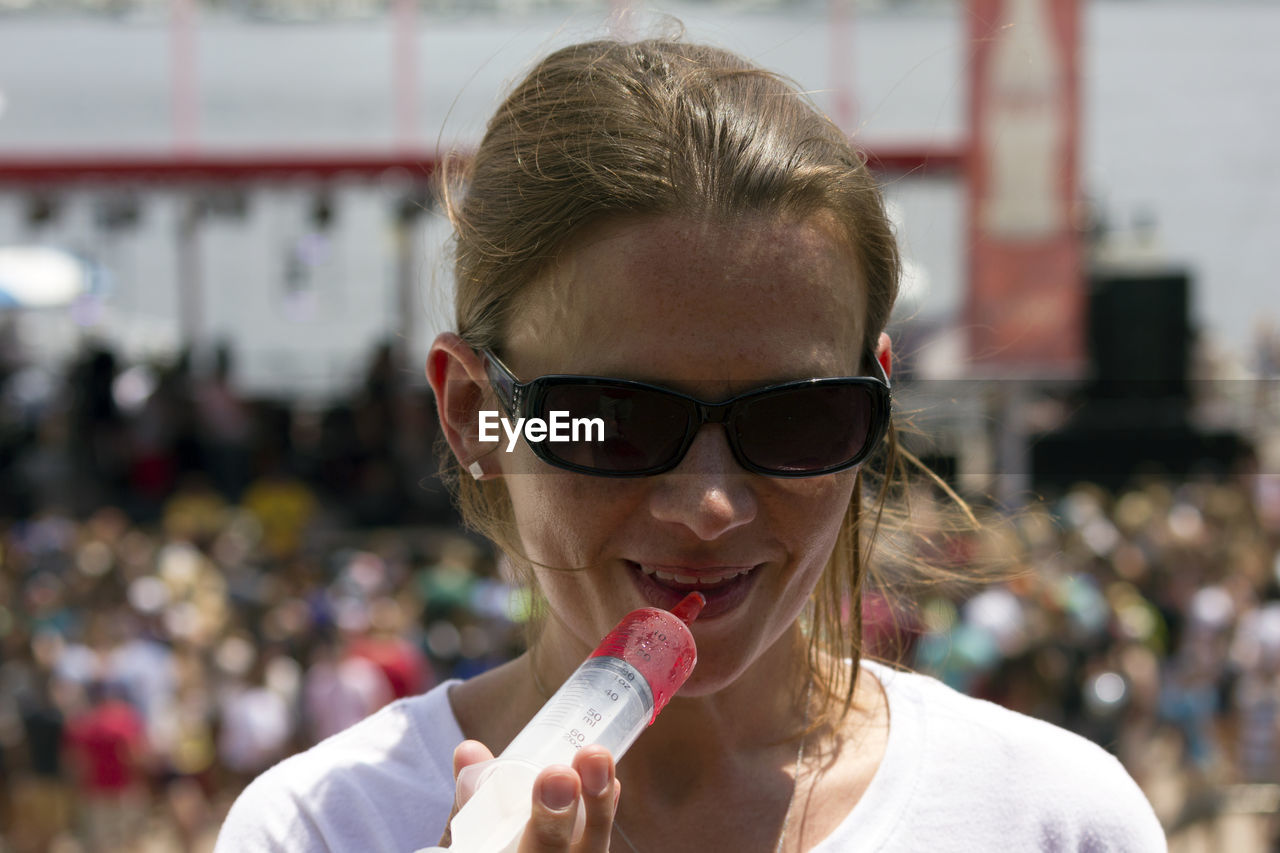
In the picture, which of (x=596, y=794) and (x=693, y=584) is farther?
(x=693, y=584)

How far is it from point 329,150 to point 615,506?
1135cm

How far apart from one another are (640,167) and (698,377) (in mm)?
202

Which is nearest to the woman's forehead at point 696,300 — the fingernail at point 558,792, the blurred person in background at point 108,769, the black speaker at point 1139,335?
the fingernail at point 558,792

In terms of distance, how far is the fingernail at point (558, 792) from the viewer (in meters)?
0.92

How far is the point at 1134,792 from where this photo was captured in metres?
1.33

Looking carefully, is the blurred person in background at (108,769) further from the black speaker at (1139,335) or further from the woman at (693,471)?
the black speaker at (1139,335)

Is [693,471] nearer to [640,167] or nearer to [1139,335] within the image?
[640,167]

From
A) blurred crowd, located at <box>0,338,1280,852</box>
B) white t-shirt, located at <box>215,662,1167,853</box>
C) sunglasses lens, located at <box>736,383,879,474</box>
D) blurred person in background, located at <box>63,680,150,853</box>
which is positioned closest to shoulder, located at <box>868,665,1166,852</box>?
white t-shirt, located at <box>215,662,1167,853</box>

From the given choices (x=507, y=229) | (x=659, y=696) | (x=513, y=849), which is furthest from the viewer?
(x=507, y=229)

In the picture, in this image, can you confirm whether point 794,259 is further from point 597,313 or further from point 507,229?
point 507,229

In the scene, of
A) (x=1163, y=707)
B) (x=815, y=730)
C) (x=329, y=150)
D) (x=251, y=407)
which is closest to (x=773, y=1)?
(x=329, y=150)

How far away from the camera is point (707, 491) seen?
45.1 inches

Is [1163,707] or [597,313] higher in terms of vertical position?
[597,313]

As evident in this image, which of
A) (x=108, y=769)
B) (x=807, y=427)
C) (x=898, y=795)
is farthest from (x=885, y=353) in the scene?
(x=108, y=769)
